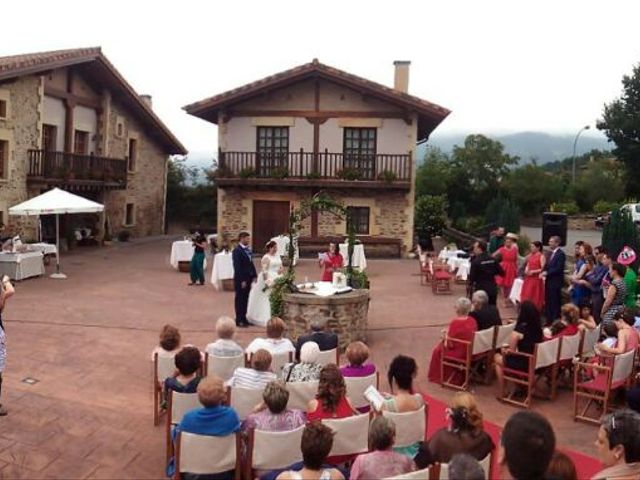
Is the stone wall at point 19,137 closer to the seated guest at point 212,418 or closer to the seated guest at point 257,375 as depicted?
the seated guest at point 257,375

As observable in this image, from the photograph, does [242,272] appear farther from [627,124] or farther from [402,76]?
[627,124]

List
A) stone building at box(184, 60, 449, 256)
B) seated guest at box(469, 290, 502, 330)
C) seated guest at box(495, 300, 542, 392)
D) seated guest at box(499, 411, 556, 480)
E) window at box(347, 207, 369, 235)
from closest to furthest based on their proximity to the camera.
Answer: seated guest at box(499, 411, 556, 480) < seated guest at box(495, 300, 542, 392) < seated guest at box(469, 290, 502, 330) < stone building at box(184, 60, 449, 256) < window at box(347, 207, 369, 235)

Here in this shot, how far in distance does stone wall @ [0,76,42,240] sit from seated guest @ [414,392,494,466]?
17.6 meters

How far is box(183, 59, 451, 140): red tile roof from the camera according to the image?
66.0 ft

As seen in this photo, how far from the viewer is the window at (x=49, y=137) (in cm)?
2084

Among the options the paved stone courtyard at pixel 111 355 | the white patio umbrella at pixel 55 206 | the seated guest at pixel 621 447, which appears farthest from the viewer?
the white patio umbrella at pixel 55 206

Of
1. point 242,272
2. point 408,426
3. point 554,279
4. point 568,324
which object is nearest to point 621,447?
point 408,426

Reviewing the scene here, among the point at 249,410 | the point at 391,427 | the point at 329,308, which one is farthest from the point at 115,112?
the point at 391,427

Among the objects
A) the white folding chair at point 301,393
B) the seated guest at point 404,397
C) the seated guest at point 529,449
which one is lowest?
the white folding chair at point 301,393

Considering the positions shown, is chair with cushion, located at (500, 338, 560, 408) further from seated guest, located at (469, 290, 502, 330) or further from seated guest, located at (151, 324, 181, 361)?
seated guest, located at (151, 324, 181, 361)

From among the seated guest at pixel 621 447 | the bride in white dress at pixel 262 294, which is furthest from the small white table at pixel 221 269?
the seated guest at pixel 621 447

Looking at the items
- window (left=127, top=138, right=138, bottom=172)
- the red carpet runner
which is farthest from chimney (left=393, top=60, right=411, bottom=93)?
the red carpet runner

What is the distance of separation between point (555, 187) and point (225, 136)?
21356 millimetres

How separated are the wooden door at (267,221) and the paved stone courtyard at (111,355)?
15.2ft
